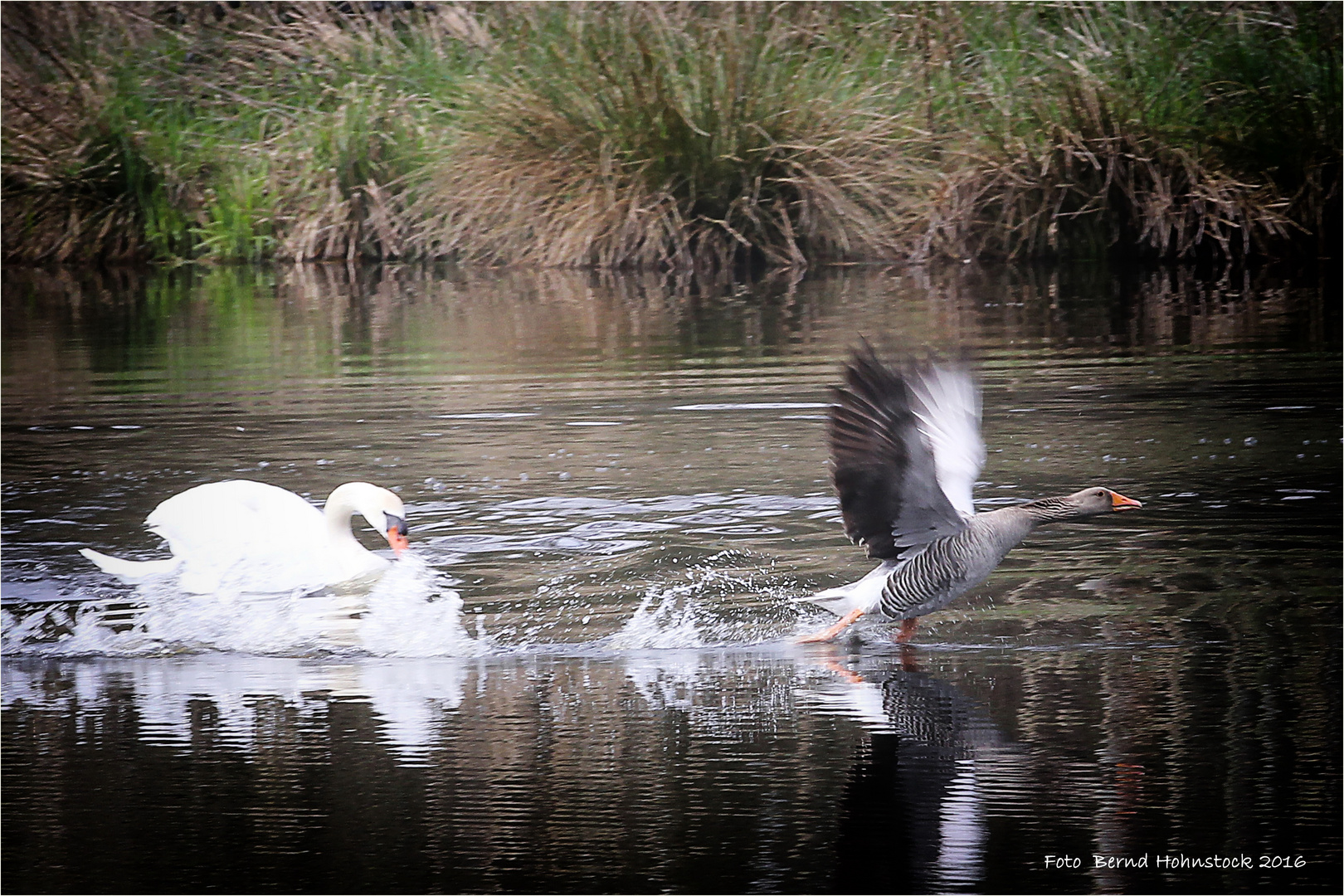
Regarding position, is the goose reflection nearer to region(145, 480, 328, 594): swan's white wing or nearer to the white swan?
the white swan

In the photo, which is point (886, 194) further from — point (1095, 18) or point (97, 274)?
point (97, 274)

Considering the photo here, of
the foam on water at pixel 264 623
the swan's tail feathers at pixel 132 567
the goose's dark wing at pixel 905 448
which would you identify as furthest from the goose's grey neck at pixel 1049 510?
the swan's tail feathers at pixel 132 567

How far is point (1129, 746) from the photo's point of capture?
3.50 m

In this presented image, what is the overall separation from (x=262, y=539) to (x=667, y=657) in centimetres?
137

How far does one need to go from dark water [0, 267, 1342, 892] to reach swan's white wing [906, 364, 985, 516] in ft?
1.41

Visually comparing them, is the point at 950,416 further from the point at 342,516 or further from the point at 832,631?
the point at 342,516

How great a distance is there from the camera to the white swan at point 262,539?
496 centimetres

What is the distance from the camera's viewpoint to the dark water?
10.1 feet

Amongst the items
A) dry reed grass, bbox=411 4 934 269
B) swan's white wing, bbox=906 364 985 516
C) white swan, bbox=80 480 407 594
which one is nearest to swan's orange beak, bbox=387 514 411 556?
white swan, bbox=80 480 407 594

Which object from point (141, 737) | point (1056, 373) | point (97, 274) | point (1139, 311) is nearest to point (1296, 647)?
point (141, 737)

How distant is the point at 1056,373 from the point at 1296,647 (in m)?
4.40

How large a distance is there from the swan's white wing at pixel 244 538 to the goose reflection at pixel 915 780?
5.47 feet

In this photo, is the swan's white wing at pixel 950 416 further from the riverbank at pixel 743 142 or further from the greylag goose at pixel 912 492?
the riverbank at pixel 743 142

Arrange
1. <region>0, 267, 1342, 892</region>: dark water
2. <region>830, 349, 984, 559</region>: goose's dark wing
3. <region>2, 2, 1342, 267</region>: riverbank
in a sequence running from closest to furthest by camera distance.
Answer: <region>0, 267, 1342, 892</region>: dark water < <region>830, 349, 984, 559</region>: goose's dark wing < <region>2, 2, 1342, 267</region>: riverbank
